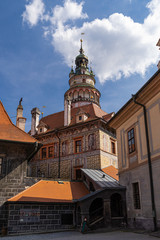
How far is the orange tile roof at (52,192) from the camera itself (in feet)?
45.9

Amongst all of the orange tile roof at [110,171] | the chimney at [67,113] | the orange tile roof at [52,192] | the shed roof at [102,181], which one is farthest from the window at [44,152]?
the orange tile roof at [52,192]

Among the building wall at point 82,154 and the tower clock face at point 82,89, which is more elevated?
the tower clock face at point 82,89

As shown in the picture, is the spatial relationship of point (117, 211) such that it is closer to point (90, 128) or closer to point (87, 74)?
point (90, 128)

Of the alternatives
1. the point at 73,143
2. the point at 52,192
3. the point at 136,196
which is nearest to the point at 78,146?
the point at 73,143

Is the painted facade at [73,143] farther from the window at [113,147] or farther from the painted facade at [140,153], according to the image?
the painted facade at [140,153]

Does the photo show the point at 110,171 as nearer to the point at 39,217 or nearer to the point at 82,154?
the point at 82,154

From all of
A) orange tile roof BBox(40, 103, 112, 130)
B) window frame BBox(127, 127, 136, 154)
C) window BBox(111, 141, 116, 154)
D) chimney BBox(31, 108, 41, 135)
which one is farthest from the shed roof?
chimney BBox(31, 108, 41, 135)

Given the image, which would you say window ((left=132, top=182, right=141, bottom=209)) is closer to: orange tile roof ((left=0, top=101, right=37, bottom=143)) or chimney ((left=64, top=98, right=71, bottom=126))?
orange tile roof ((left=0, top=101, right=37, bottom=143))

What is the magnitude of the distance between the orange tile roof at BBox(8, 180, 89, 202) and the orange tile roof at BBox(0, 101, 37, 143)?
3106 mm

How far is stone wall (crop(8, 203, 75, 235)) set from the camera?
13133 millimetres

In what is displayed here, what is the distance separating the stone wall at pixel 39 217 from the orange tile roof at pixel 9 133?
3943 mm

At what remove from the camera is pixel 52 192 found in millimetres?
15109

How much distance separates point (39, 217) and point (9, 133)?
5.51 m

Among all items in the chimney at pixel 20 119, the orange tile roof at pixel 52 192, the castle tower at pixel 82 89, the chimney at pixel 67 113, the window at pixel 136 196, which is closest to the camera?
the window at pixel 136 196
